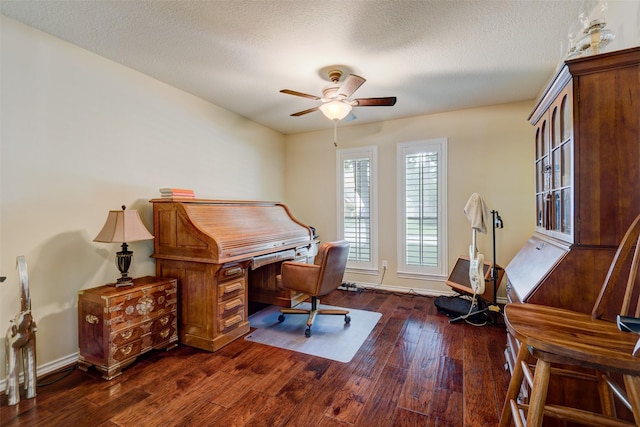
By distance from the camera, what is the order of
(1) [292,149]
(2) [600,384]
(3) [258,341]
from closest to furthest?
(2) [600,384] < (3) [258,341] < (1) [292,149]

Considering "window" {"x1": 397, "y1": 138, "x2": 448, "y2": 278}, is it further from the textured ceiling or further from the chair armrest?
the chair armrest

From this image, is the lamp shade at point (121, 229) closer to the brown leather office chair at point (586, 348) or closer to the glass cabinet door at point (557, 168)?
the brown leather office chair at point (586, 348)

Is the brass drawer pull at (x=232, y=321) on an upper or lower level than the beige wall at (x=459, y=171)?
lower

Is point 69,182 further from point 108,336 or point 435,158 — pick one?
point 435,158

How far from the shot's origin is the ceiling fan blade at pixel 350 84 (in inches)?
88.0

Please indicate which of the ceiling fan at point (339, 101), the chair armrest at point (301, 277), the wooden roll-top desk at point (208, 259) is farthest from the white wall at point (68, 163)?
the ceiling fan at point (339, 101)

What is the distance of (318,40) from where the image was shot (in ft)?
7.20

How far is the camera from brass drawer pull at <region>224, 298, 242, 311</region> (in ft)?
8.43

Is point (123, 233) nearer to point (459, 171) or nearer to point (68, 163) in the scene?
point (68, 163)

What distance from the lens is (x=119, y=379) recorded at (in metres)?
2.06

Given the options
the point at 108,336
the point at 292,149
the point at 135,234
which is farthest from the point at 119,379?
the point at 292,149

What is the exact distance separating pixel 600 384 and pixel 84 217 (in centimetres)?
341

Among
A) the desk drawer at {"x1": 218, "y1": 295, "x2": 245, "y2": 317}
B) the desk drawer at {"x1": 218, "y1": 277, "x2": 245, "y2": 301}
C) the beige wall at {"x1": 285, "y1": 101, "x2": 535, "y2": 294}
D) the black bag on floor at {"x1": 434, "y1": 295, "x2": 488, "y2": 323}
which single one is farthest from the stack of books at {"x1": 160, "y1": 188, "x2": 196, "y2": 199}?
the black bag on floor at {"x1": 434, "y1": 295, "x2": 488, "y2": 323}

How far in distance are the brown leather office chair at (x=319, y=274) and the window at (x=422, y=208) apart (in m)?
1.51
